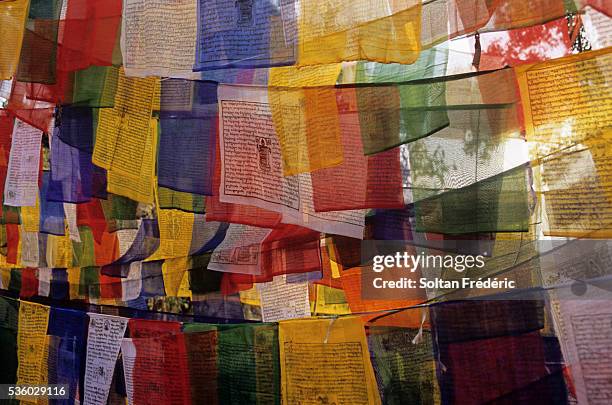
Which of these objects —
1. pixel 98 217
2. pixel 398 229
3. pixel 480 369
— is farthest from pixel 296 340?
pixel 98 217

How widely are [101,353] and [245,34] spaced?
1.66 metres

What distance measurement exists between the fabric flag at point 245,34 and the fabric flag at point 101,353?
1305 mm

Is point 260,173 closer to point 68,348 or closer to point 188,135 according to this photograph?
point 188,135

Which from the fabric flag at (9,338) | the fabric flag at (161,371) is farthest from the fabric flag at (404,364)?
the fabric flag at (9,338)

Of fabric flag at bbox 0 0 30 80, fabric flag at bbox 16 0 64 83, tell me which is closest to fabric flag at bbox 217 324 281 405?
fabric flag at bbox 16 0 64 83

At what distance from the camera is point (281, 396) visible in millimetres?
2453

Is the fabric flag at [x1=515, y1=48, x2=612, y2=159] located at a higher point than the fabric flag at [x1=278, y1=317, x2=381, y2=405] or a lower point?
higher

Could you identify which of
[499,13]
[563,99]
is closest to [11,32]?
[499,13]

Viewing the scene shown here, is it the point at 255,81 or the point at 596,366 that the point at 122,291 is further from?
the point at 596,366

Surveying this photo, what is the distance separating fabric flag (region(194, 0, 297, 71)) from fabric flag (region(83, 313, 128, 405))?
1.31 m

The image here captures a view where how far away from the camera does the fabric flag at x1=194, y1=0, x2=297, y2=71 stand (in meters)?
2.19

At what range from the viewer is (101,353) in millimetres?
3055

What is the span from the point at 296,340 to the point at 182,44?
3.77 ft

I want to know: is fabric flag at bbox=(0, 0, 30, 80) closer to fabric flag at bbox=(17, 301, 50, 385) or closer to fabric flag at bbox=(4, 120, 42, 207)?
fabric flag at bbox=(4, 120, 42, 207)
